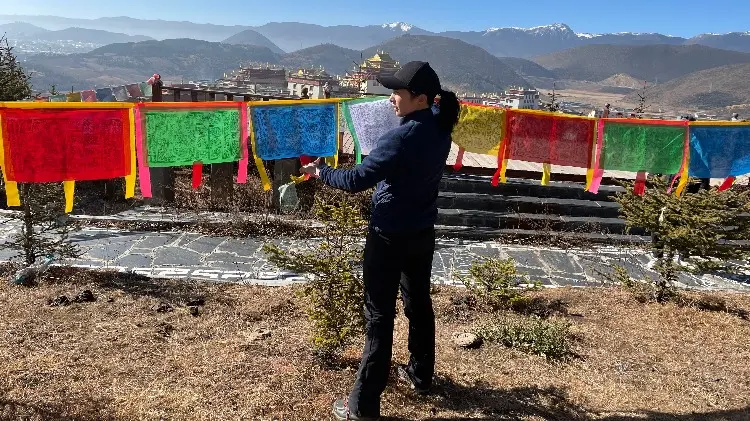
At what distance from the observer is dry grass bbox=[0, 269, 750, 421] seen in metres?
3.89

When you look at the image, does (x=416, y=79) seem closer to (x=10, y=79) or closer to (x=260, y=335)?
(x=260, y=335)

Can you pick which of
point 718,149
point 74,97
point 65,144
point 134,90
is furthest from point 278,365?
point 134,90

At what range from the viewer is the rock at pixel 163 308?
5.83 m

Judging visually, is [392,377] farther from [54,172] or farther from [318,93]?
[318,93]

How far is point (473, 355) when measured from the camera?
5039mm

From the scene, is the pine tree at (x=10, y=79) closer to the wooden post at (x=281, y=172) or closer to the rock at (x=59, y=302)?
the wooden post at (x=281, y=172)

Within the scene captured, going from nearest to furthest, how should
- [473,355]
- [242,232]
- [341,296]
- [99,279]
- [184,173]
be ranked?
[341,296] < [473,355] < [99,279] < [242,232] < [184,173]

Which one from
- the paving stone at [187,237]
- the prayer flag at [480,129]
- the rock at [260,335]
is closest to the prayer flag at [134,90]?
the paving stone at [187,237]

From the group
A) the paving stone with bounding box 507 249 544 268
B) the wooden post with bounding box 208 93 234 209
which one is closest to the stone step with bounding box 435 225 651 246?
the paving stone with bounding box 507 249 544 268

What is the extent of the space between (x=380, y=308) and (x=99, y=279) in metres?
4.66

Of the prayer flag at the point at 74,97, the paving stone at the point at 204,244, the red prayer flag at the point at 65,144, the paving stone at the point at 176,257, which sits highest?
the prayer flag at the point at 74,97

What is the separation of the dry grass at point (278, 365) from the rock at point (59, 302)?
0.26 ft

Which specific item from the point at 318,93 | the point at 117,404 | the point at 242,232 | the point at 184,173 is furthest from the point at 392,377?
the point at 318,93

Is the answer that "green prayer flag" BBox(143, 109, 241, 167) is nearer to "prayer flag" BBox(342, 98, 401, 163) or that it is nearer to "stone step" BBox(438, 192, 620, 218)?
"prayer flag" BBox(342, 98, 401, 163)
